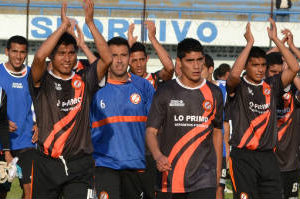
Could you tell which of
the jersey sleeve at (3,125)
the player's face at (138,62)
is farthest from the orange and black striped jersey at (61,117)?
the player's face at (138,62)

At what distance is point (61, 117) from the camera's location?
6637 millimetres

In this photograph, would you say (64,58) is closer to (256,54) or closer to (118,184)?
(118,184)

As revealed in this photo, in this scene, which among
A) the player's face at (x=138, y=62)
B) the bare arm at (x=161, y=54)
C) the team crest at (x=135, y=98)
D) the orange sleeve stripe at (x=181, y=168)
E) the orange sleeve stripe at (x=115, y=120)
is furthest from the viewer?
the player's face at (x=138, y=62)

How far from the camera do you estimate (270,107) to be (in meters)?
8.04

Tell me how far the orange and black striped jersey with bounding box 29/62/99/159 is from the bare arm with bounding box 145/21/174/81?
179 cm

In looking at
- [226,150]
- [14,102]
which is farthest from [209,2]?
[14,102]

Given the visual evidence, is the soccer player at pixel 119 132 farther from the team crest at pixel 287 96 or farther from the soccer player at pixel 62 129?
the team crest at pixel 287 96

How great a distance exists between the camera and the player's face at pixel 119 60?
7.75 meters

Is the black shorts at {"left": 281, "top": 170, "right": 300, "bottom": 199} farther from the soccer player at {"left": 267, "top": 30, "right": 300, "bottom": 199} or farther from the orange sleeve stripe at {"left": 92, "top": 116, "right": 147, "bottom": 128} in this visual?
the orange sleeve stripe at {"left": 92, "top": 116, "right": 147, "bottom": 128}

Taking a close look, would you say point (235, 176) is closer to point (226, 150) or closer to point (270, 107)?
point (270, 107)

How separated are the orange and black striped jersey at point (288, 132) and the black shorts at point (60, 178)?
3.51 meters

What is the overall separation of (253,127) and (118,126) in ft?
5.33

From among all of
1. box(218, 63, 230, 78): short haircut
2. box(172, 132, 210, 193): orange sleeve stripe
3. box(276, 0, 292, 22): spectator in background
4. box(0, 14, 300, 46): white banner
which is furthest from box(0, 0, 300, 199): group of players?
box(0, 14, 300, 46): white banner

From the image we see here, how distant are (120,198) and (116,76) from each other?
141 cm
